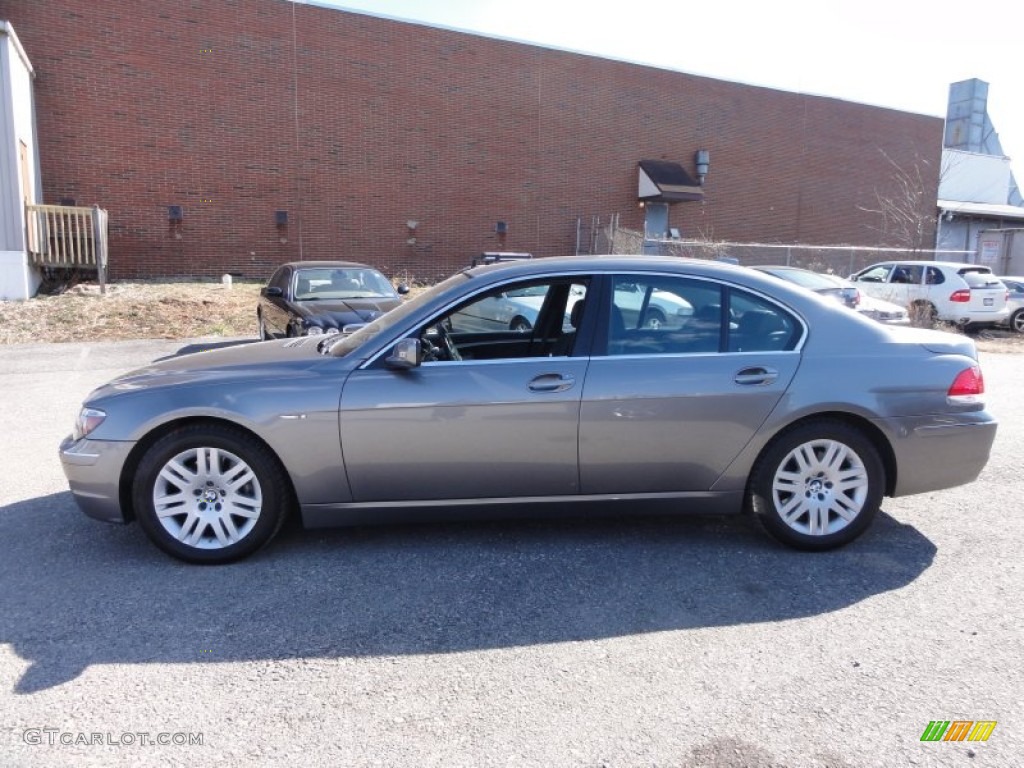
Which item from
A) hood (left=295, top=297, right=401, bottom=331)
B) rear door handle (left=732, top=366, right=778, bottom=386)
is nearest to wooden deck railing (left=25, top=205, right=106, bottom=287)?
hood (left=295, top=297, right=401, bottom=331)

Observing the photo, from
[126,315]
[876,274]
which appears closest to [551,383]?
[126,315]

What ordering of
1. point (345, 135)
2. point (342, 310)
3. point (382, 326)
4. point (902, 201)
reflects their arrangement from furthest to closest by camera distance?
1. point (902, 201)
2. point (345, 135)
3. point (342, 310)
4. point (382, 326)

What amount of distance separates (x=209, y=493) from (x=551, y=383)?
1866 millimetres

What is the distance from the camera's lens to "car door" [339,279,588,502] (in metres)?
3.91

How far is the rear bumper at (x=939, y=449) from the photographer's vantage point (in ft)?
A: 13.6

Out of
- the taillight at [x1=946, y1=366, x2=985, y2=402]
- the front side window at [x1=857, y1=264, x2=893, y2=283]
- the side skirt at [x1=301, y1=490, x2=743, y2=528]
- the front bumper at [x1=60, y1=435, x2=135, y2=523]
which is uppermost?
the front side window at [x1=857, y1=264, x2=893, y2=283]

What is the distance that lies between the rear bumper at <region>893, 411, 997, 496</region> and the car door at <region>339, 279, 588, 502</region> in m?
1.81

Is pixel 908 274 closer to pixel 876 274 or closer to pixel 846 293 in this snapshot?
pixel 876 274

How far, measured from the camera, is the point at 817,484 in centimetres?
415

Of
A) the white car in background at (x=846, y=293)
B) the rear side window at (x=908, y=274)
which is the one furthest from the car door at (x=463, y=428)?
the rear side window at (x=908, y=274)

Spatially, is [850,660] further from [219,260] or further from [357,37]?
[357,37]

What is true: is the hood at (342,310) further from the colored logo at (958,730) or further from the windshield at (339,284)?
the colored logo at (958,730)

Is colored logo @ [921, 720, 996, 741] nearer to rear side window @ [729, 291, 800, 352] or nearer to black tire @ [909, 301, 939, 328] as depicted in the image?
rear side window @ [729, 291, 800, 352]

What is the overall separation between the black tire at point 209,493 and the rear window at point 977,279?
1591 cm
